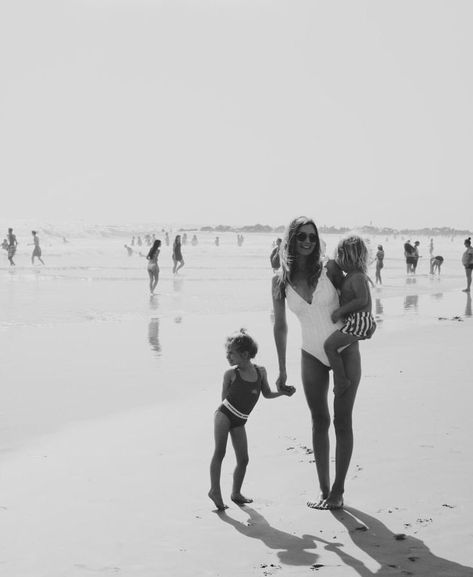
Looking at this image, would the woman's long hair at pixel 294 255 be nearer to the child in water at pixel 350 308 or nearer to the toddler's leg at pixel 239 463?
the child in water at pixel 350 308

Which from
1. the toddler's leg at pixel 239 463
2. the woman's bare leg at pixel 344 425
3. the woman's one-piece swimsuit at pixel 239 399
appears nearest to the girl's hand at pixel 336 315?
the woman's bare leg at pixel 344 425

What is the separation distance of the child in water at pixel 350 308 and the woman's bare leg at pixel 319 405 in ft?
0.40

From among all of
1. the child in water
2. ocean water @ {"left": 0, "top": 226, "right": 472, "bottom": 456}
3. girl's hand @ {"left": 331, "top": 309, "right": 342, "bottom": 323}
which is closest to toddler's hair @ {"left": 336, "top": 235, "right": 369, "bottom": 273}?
the child in water

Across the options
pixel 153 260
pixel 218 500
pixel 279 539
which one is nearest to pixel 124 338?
pixel 218 500

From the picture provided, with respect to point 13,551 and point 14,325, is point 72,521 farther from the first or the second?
point 14,325

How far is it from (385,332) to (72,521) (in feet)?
34.2

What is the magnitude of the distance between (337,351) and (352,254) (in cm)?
59

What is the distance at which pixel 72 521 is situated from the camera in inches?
197

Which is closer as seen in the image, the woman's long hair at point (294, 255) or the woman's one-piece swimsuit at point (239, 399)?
the woman's long hair at point (294, 255)

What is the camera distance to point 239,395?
17.7 ft

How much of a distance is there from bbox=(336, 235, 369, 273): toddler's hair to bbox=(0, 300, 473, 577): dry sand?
144 cm

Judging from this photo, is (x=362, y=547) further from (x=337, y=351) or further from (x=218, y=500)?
(x=337, y=351)

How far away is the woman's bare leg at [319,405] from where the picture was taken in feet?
17.5

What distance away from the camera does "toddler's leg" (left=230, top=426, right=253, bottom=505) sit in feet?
17.4
